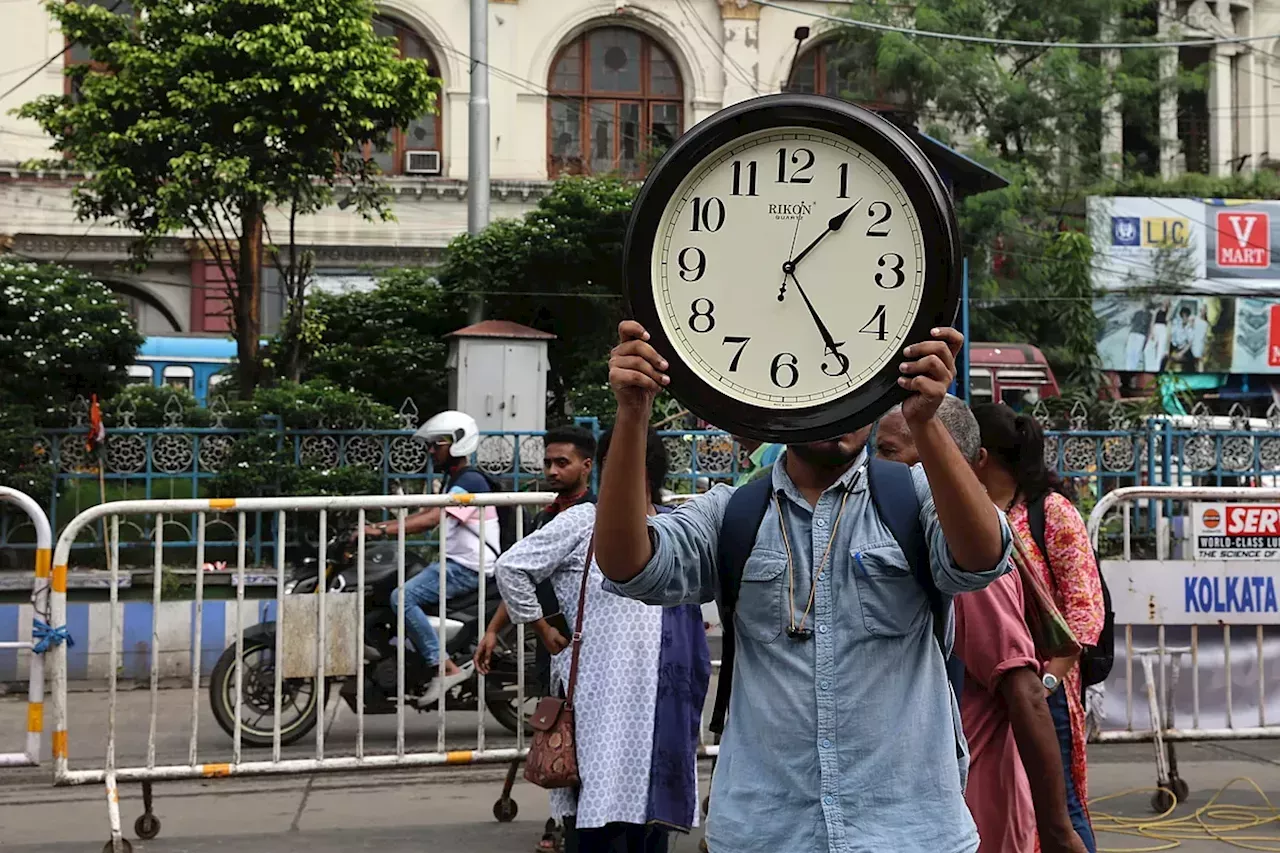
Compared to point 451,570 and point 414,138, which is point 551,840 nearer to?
point 451,570

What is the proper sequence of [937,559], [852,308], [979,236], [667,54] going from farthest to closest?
[667,54]
[979,236]
[937,559]
[852,308]

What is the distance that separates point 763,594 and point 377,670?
15.6 ft

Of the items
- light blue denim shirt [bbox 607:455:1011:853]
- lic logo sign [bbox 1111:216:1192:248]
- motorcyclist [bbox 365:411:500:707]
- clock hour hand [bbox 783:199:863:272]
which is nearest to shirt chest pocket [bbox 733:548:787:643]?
light blue denim shirt [bbox 607:455:1011:853]

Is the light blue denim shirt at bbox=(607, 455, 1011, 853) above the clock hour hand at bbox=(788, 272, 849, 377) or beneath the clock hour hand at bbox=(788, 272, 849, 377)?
beneath

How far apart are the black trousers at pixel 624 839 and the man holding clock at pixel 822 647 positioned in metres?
2.09

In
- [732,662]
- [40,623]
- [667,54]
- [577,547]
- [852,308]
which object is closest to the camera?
[852,308]

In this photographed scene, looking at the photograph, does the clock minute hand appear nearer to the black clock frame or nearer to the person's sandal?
the black clock frame

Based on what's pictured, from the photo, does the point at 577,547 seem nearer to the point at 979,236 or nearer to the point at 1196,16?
the point at 979,236

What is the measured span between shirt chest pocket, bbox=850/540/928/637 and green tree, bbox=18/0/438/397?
13.4 meters

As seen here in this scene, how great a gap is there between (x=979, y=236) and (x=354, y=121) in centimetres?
1128

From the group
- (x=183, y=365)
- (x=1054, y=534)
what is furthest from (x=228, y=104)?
(x=1054, y=534)

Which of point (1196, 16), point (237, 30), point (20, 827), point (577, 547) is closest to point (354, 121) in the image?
point (237, 30)

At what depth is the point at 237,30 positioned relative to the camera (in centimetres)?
1562

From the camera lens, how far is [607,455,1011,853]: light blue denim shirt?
7.68 feet
